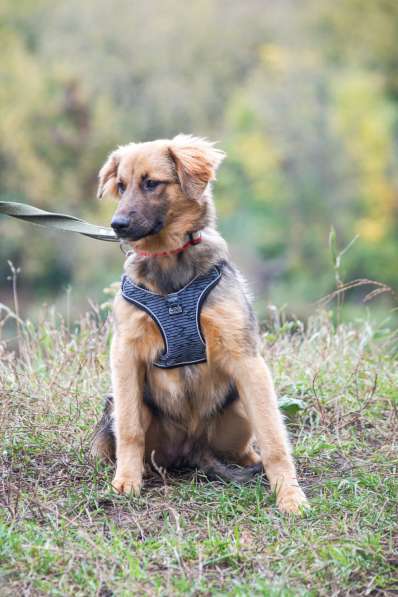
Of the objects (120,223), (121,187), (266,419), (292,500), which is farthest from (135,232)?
(292,500)

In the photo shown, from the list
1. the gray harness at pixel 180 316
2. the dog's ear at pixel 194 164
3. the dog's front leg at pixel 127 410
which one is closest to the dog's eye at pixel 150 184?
the dog's ear at pixel 194 164

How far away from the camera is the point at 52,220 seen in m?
5.18

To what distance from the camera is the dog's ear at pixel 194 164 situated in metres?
4.72

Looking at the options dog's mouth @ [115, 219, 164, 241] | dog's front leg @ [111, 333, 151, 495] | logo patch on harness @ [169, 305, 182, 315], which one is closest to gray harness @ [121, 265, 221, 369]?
logo patch on harness @ [169, 305, 182, 315]

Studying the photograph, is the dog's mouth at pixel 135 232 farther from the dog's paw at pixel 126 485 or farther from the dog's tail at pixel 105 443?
the dog's paw at pixel 126 485

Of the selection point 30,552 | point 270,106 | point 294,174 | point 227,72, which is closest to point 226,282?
point 30,552

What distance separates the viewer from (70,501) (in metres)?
4.27

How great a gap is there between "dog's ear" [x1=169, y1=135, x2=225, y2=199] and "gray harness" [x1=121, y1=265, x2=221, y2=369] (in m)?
0.49

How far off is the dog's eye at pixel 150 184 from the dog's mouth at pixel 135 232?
8.2 inches

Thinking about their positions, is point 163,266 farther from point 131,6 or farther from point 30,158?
point 131,6

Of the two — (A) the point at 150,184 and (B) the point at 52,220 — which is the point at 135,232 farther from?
(B) the point at 52,220

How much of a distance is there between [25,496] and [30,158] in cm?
3449

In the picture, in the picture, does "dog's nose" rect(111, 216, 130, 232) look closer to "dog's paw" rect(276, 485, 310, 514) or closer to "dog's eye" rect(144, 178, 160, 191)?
"dog's eye" rect(144, 178, 160, 191)

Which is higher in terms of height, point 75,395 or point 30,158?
point 75,395
